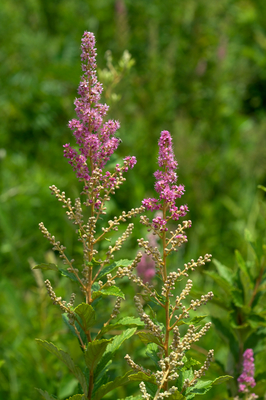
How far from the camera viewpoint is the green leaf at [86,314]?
782mm

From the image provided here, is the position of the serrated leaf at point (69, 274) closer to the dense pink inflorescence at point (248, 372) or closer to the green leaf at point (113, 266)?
the green leaf at point (113, 266)

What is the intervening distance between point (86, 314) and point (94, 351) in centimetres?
7

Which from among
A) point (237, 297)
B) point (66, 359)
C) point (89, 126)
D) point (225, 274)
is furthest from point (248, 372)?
point (89, 126)

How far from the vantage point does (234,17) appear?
Result: 626 cm

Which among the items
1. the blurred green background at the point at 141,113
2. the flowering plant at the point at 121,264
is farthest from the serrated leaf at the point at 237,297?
the blurred green background at the point at 141,113

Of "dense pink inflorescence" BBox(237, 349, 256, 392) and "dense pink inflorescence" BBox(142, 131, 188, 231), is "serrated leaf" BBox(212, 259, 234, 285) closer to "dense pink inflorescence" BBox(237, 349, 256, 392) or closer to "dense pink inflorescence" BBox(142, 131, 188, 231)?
"dense pink inflorescence" BBox(237, 349, 256, 392)

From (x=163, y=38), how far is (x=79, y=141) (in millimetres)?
5211

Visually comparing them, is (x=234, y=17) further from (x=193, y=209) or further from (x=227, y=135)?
(x=193, y=209)

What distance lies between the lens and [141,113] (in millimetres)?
4469

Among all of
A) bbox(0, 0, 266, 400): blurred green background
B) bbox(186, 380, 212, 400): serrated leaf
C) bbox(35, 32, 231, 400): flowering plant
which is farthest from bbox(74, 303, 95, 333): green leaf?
bbox(0, 0, 266, 400): blurred green background

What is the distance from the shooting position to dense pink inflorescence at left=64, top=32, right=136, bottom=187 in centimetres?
82

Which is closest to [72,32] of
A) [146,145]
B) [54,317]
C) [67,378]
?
[146,145]

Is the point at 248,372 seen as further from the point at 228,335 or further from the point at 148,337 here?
the point at 148,337

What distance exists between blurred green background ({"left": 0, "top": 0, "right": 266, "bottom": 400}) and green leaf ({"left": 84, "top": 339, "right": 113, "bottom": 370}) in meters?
1.16
